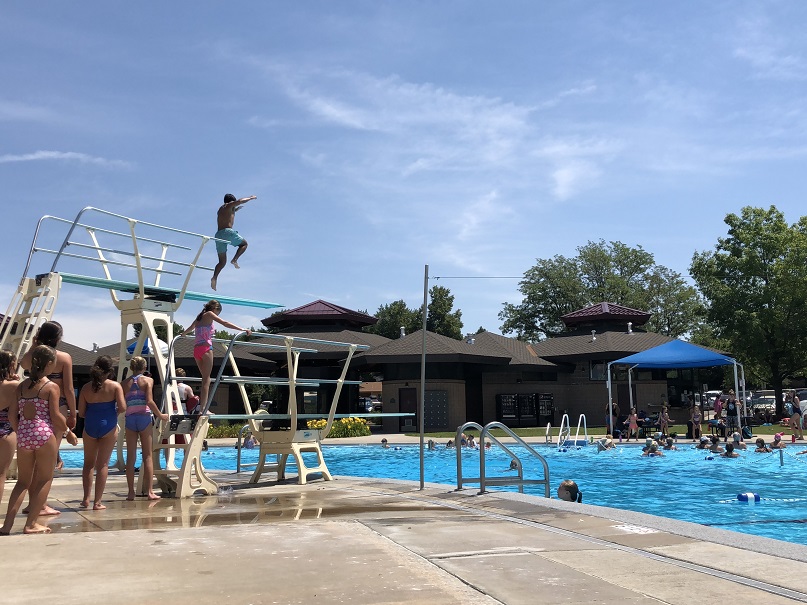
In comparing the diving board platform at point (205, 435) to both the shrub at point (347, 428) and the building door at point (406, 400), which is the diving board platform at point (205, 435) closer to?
the shrub at point (347, 428)

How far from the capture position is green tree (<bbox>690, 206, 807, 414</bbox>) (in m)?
43.1

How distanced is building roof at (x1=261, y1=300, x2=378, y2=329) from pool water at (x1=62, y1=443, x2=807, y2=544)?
16.2 metres

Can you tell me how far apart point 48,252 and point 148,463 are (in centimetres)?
329

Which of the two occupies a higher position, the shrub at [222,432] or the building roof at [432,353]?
the building roof at [432,353]

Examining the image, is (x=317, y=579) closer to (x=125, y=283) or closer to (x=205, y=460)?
(x=125, y=283)

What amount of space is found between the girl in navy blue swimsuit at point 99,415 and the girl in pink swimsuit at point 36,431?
151 centimetres

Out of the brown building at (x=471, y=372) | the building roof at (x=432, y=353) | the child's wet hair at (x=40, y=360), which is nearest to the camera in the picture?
the child's wet hair at (x=40, y=360)

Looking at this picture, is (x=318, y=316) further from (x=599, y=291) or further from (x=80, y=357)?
(x=599, y=291)

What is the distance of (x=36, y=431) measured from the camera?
6.55m

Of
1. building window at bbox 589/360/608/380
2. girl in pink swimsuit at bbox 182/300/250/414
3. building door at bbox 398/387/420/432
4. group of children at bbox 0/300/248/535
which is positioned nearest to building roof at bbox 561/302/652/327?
building window at bbox 589/360/608/380

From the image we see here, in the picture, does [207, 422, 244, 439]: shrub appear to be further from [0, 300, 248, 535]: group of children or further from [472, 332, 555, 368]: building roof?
[0, 300, 248, 535]: group of children

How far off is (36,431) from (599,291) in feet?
227

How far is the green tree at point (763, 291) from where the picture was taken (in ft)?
141

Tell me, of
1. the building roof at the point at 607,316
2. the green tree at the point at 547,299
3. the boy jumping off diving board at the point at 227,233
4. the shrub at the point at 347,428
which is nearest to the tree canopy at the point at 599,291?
the green tree at the point at 547,299
